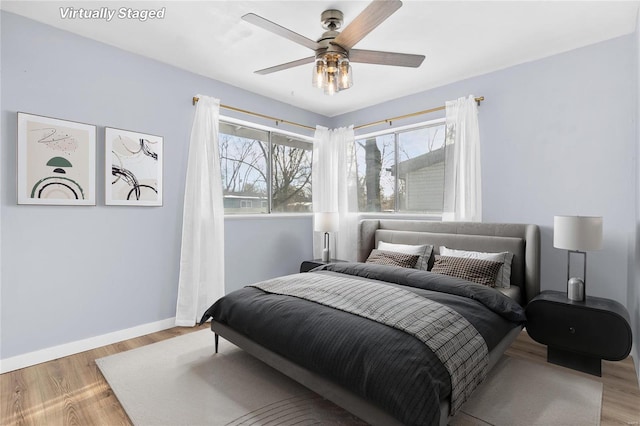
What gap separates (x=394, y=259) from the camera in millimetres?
3381

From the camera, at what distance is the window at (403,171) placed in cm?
390

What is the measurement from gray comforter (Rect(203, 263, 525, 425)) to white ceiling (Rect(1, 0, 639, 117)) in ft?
6.54

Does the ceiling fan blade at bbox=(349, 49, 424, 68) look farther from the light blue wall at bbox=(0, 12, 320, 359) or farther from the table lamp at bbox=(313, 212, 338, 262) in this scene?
the table lamp at bbox=(313, 212, 338, 262)

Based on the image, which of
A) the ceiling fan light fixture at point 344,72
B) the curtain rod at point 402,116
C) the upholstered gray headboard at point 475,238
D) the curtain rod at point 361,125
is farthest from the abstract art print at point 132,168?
the curtain rod at point 402,116

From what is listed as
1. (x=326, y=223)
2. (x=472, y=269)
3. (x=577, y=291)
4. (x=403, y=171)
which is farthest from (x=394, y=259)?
(x=577, y=291)

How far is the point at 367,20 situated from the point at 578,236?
2.16 m

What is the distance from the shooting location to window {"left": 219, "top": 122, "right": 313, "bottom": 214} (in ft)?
12.8

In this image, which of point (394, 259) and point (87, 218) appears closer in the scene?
point (87, 218)

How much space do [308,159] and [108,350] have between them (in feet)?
10.7

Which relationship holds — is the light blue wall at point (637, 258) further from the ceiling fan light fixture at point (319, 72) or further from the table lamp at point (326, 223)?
the table lamp at point (326, 223)

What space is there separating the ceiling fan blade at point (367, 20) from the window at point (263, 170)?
7.14 feet

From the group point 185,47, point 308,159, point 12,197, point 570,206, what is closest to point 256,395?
point 12,197

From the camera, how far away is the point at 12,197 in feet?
7.85

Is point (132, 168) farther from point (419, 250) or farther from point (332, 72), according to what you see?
point (419, 250)
